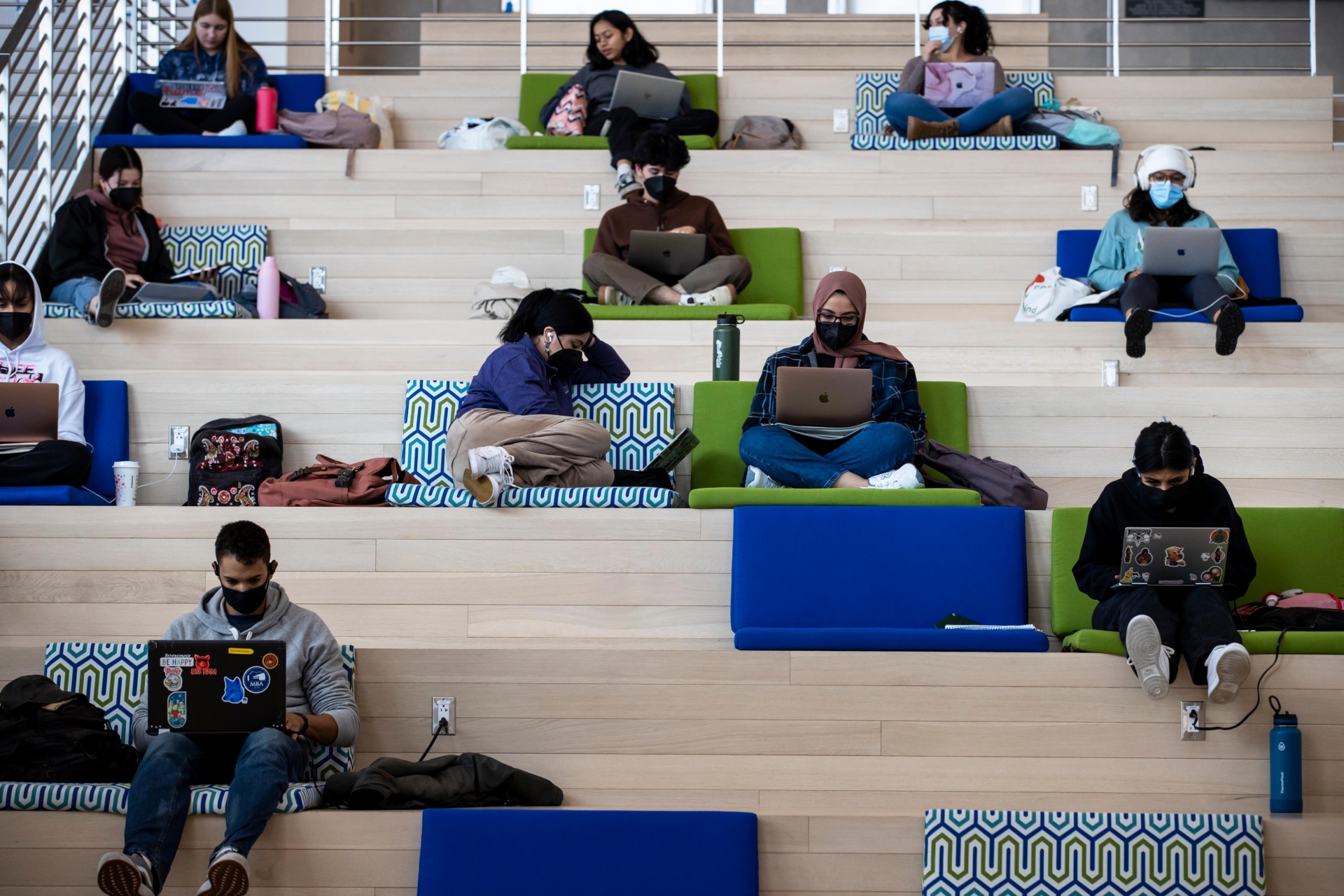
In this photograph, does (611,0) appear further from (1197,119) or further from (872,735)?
(872,735)

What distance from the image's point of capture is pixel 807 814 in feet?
11.1

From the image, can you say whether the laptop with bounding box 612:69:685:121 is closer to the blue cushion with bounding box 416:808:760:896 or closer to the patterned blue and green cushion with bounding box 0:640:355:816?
the patterned blue and green cushion with bounding box 0:640:355:816

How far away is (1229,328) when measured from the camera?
5086 mm

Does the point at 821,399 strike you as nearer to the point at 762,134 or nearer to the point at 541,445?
the point at 541,445

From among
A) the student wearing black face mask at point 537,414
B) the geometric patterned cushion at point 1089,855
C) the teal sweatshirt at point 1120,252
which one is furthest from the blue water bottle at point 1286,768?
the teal sweatshirt at point 1120,252

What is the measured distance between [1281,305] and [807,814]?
Result: 2.94m

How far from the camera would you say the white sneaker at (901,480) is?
4.24 m

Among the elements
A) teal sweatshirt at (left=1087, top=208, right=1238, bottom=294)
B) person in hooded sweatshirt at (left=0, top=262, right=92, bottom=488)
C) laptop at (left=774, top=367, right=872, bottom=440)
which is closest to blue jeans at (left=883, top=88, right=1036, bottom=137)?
teal sweatshirt at (left=1087, top=208, right=1238, bottom=294)

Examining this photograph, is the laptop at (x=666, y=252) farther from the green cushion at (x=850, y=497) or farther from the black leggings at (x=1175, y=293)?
the green cushion at (x=850, y=497)

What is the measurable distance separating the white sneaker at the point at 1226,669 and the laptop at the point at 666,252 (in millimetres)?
2610

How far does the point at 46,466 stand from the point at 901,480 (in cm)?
241

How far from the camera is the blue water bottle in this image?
3545 mm

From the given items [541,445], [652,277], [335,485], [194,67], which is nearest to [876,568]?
[541,445]

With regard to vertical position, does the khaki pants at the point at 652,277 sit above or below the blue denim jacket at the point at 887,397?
above
